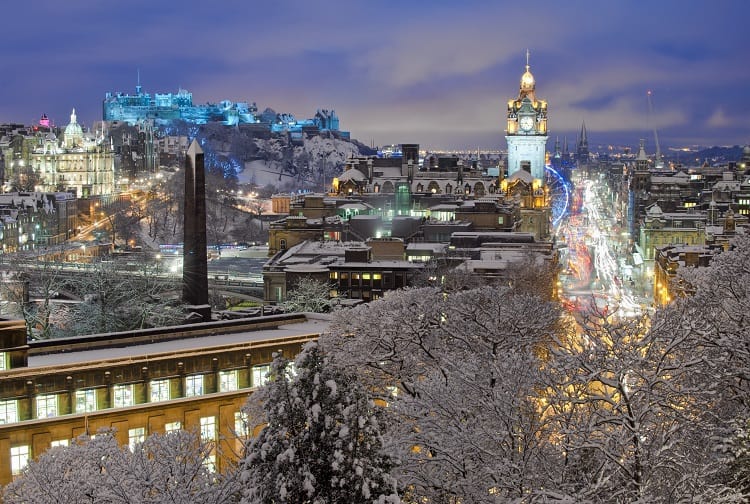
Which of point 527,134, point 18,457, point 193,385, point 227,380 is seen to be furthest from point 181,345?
point 527,134

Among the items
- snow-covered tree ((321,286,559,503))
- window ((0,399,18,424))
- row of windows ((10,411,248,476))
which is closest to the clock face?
snow-covered tree ((321,286,559,503))

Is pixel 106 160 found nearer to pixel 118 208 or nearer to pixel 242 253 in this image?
pixel 118 208

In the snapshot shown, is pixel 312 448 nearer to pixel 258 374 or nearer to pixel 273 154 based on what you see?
pixel 258 374

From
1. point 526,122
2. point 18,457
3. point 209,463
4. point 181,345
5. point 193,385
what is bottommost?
point 18,457

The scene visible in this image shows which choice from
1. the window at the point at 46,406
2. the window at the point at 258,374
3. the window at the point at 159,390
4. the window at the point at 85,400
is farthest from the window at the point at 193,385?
the window at the point at 46,406

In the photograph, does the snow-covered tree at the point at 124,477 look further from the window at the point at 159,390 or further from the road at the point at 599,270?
the road at the point at 599,270

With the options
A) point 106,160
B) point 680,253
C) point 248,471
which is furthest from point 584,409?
point 106,160

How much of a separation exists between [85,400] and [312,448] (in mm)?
12585

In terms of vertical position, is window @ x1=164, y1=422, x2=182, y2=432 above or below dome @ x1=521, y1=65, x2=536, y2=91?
below

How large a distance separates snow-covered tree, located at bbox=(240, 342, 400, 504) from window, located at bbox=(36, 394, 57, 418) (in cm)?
1154

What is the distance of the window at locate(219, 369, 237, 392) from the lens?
2758 centimetres

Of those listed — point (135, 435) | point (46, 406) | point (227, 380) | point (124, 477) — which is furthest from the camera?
point (227, 380)

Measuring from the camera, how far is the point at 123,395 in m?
26.0

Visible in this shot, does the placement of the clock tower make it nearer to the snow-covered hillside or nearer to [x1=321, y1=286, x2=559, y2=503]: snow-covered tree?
the snow-covered hillside
